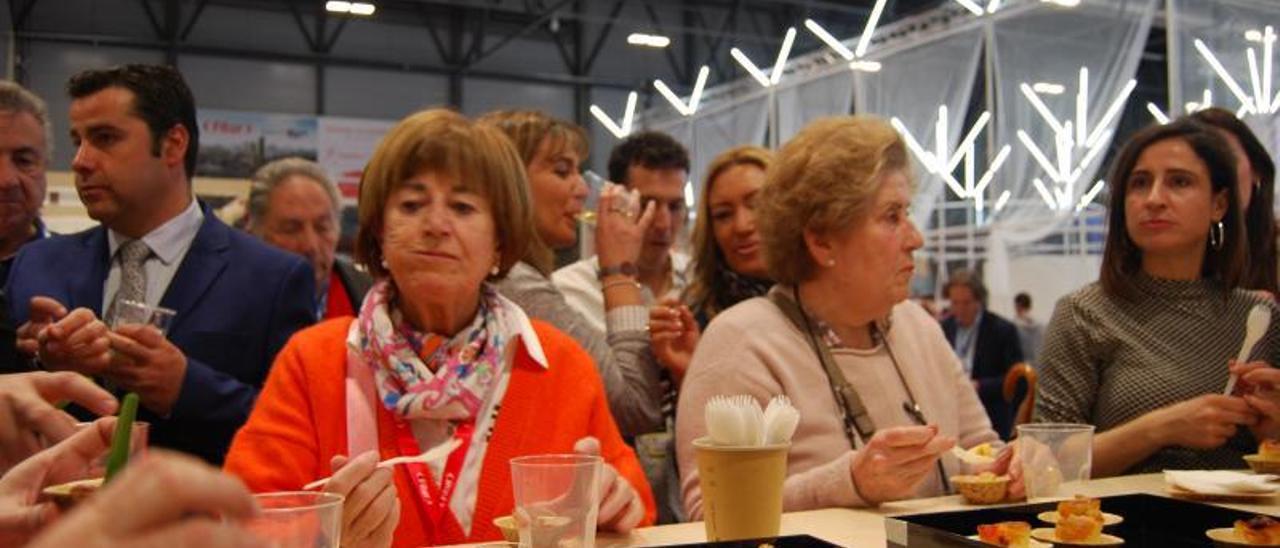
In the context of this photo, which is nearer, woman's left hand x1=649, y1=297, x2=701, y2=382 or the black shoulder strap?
the black shoulder strap

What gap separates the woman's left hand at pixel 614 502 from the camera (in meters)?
1.38

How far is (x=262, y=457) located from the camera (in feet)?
5.26

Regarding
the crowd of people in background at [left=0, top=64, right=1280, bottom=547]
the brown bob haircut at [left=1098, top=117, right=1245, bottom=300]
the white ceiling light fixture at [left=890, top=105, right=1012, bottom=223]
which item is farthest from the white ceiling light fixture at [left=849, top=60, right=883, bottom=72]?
the brown bob haircut at [left=1098, top=117, right=1245, bottom=300]

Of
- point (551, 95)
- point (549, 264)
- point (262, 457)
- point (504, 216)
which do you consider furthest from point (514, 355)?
point (551, 95)

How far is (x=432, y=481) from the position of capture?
164 cm

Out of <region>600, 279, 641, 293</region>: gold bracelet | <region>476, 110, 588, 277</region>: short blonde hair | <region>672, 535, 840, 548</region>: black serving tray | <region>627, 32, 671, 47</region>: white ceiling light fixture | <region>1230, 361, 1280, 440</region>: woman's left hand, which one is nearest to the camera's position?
<region>672, 535, 840, 548</region>: black serving tray

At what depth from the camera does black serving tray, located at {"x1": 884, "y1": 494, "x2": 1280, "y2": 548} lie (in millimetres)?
1206

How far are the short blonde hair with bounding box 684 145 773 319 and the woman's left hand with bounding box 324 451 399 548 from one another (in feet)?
5.15

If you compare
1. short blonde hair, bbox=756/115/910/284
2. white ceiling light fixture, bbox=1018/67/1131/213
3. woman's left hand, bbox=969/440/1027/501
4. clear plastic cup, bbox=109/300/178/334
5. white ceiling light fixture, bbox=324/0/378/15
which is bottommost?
woman's left hand, bbox=969/440/1027/501

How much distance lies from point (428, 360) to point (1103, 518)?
1.02 metres

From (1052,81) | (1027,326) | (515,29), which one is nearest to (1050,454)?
(1052,81)

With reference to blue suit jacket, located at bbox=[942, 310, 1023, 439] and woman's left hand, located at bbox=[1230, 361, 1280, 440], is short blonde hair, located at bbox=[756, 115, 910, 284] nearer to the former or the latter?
woman's left hand, located at bbox=[1230, 361, 1280, 440]

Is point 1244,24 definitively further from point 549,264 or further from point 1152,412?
point 549,264

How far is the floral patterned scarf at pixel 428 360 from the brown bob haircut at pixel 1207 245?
4.78ft
